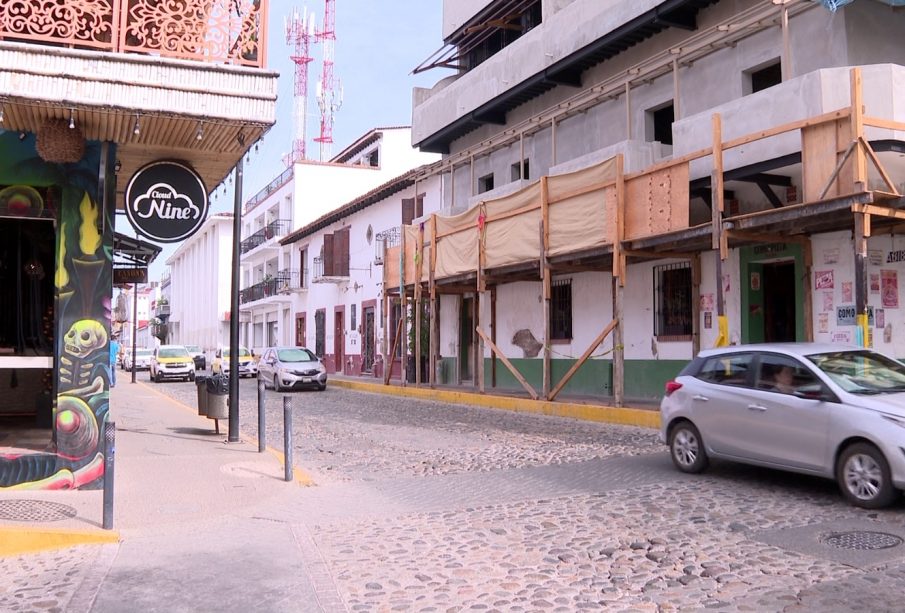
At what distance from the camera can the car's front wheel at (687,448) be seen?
8.91 meters

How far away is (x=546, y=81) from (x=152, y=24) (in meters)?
13.1

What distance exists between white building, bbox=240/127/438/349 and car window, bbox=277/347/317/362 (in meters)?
13.6

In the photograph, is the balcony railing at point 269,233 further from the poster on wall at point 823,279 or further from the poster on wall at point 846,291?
the poster on wall at point 846,291

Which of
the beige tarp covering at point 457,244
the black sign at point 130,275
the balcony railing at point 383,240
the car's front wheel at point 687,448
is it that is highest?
the balcony railing at point 383,240

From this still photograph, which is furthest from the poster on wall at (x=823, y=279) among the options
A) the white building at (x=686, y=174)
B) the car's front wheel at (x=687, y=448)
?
the car's front wheel at (x=687, y=448)

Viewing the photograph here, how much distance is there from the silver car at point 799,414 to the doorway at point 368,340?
22.4 meters

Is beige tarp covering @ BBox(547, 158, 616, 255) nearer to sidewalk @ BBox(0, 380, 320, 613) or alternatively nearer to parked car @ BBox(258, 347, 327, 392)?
sidewalk @ BBox(0, 380, 320, 613)

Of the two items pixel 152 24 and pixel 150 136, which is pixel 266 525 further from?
pixel 152 24

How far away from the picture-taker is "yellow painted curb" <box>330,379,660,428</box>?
14016 mm

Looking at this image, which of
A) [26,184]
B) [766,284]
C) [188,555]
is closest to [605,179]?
[766,284]

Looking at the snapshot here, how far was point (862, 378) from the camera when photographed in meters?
7.74

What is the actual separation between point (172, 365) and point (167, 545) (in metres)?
28.1

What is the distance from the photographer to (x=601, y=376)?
18203 mm

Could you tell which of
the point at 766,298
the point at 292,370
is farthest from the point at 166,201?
the point at 292,370
